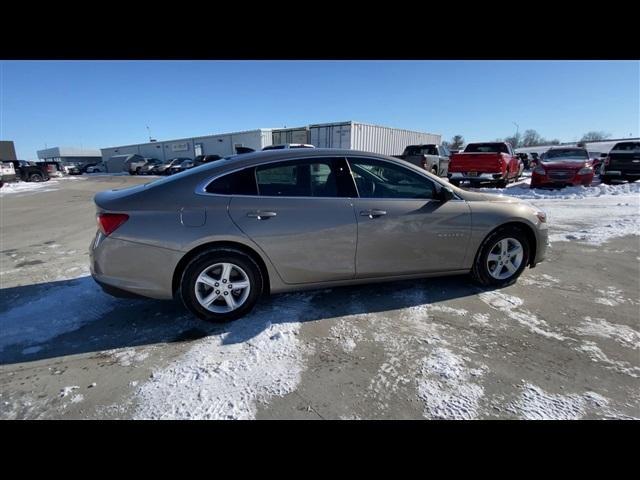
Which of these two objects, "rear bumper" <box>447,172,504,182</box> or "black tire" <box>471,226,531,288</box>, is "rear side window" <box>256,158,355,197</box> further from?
"rear bumper" <box>447,172,504,182</box>

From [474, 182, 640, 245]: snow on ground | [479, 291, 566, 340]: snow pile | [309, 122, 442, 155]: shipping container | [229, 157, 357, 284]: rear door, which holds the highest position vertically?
[309, 122, 442, 155]: shipping container

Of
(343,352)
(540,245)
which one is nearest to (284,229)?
(343,352)

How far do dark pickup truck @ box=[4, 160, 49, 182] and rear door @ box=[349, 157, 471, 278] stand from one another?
3176 centimetres

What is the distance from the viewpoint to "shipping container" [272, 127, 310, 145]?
2391 centimetres

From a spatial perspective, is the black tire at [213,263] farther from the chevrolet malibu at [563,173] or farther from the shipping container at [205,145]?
the shipping container at [205,145]

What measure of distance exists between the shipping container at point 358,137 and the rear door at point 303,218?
17553 millimetres

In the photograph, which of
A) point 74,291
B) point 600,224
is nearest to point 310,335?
point 74,291

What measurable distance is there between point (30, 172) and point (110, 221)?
104 feet

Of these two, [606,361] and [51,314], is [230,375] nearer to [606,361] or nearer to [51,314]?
[51,314]

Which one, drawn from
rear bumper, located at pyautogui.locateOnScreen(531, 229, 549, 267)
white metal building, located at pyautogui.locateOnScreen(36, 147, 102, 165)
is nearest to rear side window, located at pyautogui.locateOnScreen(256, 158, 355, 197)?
rear bumper, located at pyautogui.locateOnScreen(531, 229, 549, 267)

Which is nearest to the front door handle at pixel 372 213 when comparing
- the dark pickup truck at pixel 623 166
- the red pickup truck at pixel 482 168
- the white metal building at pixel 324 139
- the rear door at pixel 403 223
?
the rear door at pixel 403 223

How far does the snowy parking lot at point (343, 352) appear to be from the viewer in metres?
2.11
